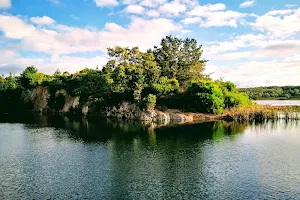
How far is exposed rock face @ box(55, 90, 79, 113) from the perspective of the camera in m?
90.4

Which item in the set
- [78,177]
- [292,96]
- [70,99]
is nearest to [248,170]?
[78,177]

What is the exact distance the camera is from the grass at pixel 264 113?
67.0m

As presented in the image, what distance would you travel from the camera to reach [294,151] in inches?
1508

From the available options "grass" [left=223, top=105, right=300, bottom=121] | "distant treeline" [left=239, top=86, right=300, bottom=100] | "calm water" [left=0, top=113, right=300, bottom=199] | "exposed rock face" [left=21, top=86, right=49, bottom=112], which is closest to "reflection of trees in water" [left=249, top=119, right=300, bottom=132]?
"calm water" [left=0, top=113, right=300, bottom=199]

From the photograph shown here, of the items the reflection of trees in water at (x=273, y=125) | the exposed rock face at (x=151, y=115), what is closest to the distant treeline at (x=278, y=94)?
the reflection of trees in water at (x=273, y=125)

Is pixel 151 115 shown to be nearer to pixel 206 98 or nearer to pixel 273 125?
pixel 206 98

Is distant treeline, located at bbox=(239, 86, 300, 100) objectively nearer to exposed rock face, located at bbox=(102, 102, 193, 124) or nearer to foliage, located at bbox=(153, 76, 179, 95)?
foliage, located at bbox=(153, 76, 179, 95)

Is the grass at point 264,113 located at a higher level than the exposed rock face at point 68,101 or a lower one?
lower

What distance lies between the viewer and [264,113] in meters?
67.4

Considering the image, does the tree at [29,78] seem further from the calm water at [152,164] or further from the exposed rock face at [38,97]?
the calm water at [152,164]

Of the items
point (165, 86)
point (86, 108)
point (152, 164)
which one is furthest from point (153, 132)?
point (86, 108)

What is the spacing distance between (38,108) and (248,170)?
3332 inches

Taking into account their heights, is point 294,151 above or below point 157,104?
below

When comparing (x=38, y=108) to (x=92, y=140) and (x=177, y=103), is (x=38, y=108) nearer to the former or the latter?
(x=177, y=103)
